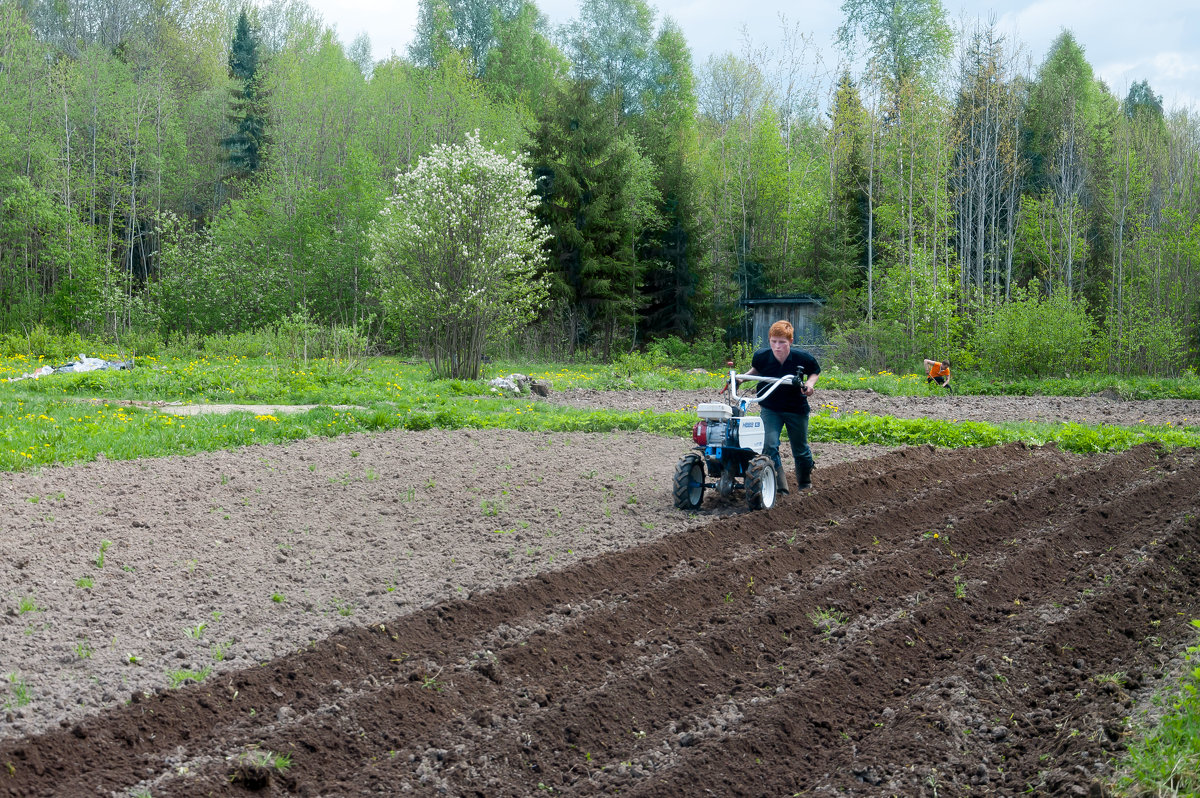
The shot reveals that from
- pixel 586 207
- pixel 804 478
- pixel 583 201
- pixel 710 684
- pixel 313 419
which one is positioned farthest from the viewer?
pixel 583 201

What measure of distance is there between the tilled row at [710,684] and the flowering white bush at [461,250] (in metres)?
12.6

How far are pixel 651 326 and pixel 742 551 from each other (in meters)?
26.2

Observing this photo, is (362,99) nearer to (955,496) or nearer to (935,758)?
(955,496)

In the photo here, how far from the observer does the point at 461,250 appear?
18672 millimetres

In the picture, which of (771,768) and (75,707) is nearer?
(771,768)

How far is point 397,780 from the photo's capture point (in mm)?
3516

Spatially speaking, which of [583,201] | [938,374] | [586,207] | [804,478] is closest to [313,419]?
A: [804,478]

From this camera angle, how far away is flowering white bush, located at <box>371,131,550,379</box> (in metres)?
18.6

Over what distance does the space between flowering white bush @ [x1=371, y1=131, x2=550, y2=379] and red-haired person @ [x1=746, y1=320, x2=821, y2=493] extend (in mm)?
10991

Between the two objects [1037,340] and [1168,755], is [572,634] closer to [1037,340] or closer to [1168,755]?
[1168,755]

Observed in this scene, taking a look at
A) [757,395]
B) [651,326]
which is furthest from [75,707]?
[651,326]

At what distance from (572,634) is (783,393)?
160 inches

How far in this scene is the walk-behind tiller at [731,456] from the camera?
24.4 feet

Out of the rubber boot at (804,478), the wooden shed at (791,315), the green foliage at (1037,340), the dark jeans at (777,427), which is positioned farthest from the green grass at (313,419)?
the wooden shed at (791,315)
